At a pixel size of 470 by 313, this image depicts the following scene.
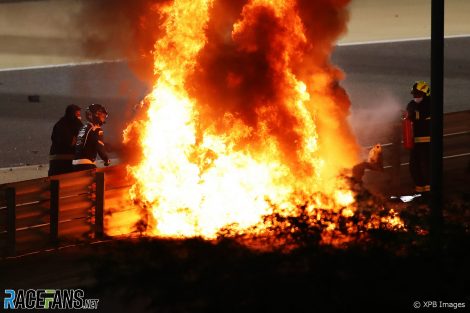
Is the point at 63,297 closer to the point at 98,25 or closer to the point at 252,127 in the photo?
the point at 252,127

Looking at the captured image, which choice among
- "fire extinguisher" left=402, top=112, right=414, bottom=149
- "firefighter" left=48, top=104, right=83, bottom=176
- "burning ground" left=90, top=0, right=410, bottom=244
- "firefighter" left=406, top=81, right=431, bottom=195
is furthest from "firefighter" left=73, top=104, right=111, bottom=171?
"firefighter" left=406, top=81, right=431, bottom=195

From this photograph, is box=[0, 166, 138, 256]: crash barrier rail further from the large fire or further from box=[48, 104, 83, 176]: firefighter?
box=[48, 104, 83, 176]: firefighter

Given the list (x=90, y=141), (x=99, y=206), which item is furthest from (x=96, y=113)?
(x=99, y=206)

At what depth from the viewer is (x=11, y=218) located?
11.0 meters

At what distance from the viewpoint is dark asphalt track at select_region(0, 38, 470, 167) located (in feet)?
57.3

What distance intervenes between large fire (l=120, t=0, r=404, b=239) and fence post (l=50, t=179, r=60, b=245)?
3.30ft

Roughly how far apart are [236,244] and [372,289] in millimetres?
1162


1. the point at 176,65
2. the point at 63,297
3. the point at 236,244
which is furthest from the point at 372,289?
the point at 176,65

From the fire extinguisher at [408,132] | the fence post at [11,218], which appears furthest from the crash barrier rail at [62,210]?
the fire extinguisher at [408,132]

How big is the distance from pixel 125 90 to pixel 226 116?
9.69 meters

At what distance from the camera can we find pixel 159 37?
12.1 m

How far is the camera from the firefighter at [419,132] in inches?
569

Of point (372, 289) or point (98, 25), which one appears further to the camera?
point (98, 25)

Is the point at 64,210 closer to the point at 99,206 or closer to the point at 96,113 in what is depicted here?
the point at 99,206
